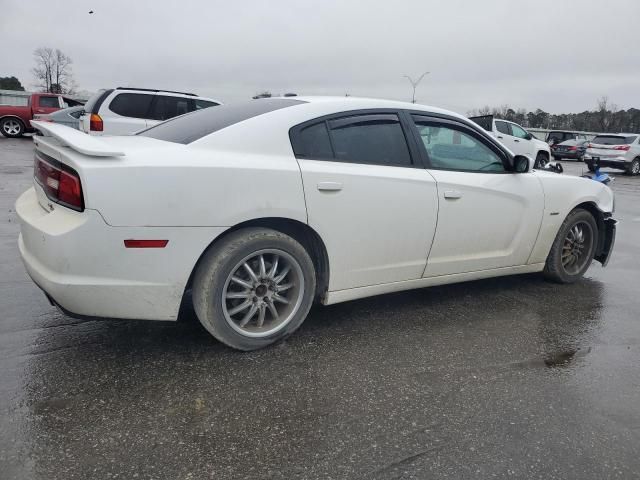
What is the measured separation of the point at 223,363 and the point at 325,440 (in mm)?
882

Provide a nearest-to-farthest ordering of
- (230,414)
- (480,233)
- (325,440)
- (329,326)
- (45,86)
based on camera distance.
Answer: (325,440), (230,414), (329,326), (480,233), (45,86)

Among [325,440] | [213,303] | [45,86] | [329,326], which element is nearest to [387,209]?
[329,326]

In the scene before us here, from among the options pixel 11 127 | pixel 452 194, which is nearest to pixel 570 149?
pixel 11 127

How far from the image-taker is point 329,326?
3584mm

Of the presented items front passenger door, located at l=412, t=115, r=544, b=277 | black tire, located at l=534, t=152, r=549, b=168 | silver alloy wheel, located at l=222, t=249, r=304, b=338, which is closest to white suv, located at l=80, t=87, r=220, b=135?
front passenger door, located at l=412, t=115, r=544, b=277

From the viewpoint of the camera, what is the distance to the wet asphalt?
7.05 feet

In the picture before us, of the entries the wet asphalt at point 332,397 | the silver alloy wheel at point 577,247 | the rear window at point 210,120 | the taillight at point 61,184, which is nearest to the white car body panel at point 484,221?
the wet asphalt at point 332,397

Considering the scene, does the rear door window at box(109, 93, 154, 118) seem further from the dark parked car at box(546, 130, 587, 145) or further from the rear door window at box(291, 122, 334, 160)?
the dark parked car at box(546, 130, 587, 145)

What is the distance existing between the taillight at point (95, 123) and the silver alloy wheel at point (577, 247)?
9182 mm

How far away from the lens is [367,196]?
330 cm

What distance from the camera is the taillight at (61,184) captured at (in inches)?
102

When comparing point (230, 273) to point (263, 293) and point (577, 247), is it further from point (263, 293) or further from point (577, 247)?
point (577, 247)

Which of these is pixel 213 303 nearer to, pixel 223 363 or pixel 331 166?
pixel 223 363

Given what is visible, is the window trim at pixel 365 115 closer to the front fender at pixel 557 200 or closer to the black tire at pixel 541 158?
the front fender at pixel 557 200
